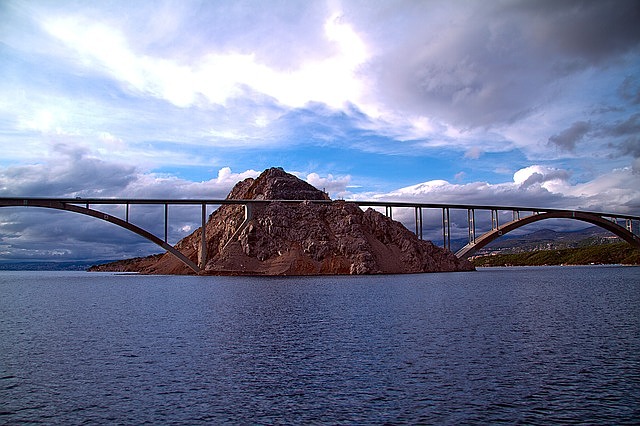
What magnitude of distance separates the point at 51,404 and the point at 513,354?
21.4 m

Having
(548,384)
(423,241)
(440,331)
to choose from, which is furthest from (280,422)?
(423,241)

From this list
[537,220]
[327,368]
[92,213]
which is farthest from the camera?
[537,220]

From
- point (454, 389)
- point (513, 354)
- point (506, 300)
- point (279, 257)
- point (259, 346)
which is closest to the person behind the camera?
point (454, 389)

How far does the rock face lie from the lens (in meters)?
131

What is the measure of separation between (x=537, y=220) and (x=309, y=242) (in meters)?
88.7

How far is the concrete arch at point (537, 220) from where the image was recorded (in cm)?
15988

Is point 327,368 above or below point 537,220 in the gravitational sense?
below

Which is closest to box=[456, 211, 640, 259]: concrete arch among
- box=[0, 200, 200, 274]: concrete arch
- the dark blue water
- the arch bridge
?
the arch bridge

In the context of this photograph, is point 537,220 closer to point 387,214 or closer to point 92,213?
point 387,214

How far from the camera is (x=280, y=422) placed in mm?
16719

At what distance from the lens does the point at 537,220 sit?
17400 cm

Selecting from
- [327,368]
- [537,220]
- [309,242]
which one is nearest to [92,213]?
[309,242]

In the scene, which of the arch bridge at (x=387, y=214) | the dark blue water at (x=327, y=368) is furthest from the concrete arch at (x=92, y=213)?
the dark blue water at (x=327, y=368)

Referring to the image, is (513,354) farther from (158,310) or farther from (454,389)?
(158,310)
